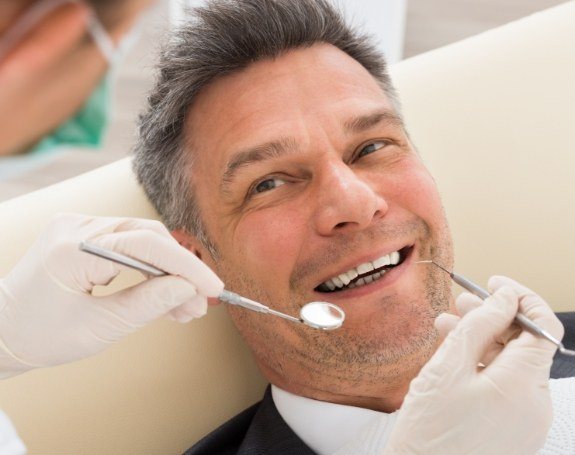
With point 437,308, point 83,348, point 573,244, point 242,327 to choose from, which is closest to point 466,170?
point 573,244

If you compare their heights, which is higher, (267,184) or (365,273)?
(267,184)

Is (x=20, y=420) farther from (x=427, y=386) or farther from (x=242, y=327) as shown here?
(x=427, y=386)

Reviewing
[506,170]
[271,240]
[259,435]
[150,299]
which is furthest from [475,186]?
[150,299]

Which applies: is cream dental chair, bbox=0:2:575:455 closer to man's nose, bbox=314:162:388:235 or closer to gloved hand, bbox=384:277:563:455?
man's nose, bbox=314:162:388:235

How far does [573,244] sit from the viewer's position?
1891 millimetres

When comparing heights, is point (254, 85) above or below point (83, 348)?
above

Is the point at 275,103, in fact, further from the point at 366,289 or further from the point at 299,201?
the point at 366,289

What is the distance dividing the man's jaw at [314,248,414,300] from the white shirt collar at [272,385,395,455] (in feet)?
0.73

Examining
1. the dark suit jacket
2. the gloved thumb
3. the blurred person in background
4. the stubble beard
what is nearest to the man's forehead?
the stubble beard

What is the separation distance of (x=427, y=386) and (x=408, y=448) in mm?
89

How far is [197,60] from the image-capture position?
59.6 inches

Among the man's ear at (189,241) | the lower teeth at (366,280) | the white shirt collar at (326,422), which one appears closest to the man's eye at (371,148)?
the lower teeth at (366,280)

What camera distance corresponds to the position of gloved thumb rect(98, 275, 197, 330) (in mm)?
1149

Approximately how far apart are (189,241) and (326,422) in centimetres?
42
